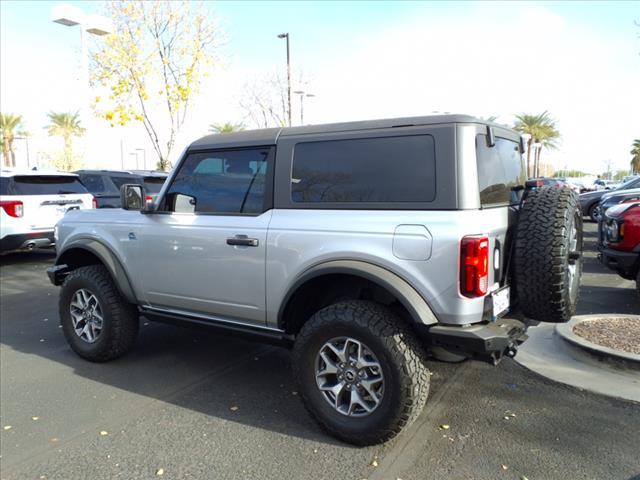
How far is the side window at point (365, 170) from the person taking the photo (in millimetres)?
3068

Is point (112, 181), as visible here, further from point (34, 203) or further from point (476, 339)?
point (476, 339)

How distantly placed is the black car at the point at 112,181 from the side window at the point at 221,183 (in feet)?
24.9

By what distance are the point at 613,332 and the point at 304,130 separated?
331 cm

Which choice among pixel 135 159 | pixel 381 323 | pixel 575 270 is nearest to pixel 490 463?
pixel 381 323

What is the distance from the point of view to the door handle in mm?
3580

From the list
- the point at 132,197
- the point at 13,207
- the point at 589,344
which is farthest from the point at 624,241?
the point at 13,207

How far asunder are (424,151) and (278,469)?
2017mm

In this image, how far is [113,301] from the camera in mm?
4516

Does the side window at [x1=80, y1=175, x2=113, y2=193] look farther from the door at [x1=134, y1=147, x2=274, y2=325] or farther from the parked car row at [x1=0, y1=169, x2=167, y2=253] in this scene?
the door at [x1=134, y1=147, x2=274, y2=325]

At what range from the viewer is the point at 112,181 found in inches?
459

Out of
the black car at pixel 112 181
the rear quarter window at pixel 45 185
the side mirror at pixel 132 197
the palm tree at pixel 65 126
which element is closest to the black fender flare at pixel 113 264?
the side mirror at pixel 132 197

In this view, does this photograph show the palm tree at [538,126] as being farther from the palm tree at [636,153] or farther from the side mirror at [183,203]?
the side mirror at [183,203]

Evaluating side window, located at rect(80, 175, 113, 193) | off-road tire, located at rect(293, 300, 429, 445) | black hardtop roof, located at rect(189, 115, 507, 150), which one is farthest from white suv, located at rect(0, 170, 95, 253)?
off-road tire, located at rect(293, 300, 429, 445)

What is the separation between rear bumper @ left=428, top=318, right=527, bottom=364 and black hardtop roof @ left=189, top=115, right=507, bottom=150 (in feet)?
3.92
